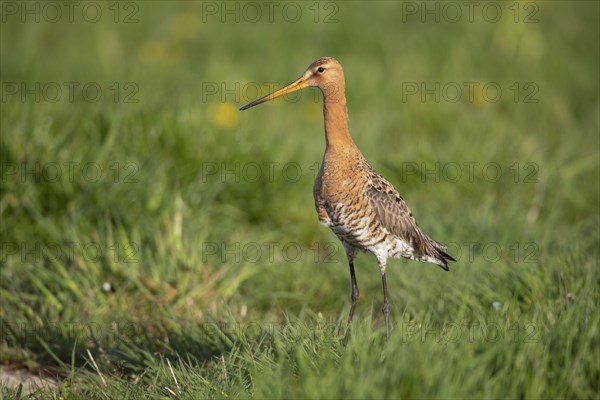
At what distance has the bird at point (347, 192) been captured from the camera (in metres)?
4.97

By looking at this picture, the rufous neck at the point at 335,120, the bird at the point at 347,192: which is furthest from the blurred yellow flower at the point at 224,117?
the rufous neck at the point at 335,120

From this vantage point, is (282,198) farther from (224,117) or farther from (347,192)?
(347,192)

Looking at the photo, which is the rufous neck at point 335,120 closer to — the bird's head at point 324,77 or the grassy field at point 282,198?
the bird's head at point 324,77

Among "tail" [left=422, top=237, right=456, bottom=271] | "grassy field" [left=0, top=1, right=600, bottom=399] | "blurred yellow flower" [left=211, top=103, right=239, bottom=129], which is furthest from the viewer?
"blurred yellow flower" [left=211, top=103, right=239, bottom=129]

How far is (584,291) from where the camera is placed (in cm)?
455

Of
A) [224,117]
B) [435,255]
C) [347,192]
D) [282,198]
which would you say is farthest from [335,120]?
[224,117]

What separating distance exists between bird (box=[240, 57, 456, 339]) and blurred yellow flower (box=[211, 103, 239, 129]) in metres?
2.53

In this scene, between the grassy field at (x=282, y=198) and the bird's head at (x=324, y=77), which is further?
the bird's head at (x=324, y=77)

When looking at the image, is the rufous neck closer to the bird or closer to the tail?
the bird

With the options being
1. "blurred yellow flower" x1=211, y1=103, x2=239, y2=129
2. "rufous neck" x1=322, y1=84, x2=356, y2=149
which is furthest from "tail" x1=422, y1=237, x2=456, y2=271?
"blurred yellow flower" x1=211, y1=103, x2=239, y2=129

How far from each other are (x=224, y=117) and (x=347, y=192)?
2.97 meters

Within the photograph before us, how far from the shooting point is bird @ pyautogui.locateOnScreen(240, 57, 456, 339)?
16.3 ft

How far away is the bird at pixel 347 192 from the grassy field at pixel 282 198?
463 millimetres

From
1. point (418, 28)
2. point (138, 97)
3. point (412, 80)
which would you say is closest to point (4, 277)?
point (138, 97)
